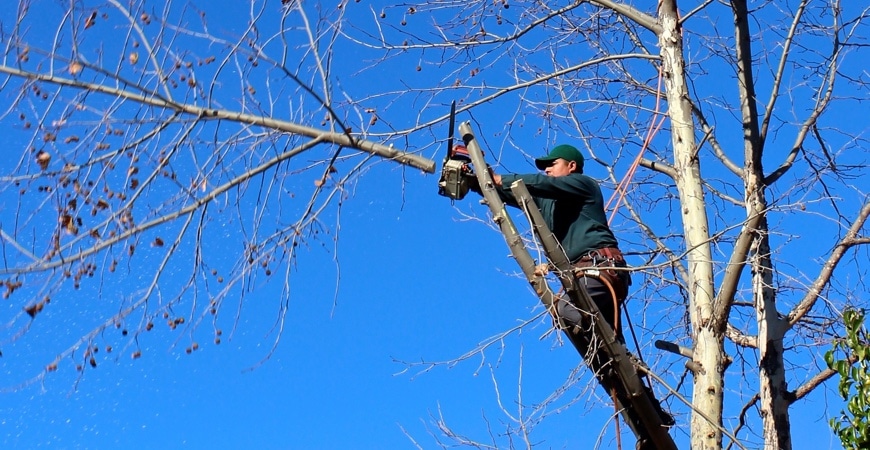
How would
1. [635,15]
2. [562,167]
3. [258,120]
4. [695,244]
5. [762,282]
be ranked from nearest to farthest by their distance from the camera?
[258,120], [562,167], [695,244], [635,15], [762,282]

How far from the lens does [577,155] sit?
6.54 m

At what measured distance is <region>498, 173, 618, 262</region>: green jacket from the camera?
5.84 meters

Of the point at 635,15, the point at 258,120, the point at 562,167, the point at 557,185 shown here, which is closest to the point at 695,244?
the point at 562,167

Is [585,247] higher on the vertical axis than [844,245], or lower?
lower

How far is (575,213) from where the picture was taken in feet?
19.9

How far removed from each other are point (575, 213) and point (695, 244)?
1005mm

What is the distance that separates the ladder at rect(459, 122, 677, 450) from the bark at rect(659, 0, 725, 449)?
31 centimetres

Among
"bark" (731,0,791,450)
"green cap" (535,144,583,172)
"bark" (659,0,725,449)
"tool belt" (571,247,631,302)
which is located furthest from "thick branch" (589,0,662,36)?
"tool belt" (571,247,631,302)

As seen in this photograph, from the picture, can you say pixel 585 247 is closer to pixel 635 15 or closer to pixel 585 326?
pixel 585 326

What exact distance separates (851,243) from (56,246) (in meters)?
5.95

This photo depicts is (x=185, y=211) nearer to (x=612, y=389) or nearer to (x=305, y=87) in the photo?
(x=305, y=87)

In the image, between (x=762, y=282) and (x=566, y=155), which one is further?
(x=762, y=282)

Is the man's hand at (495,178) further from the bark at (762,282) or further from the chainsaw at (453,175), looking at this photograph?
the bark at (762,282)

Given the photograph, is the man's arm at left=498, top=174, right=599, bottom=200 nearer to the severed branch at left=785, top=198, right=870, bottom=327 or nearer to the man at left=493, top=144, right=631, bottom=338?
the man at left=493, top=144, right=631, bottom=338
